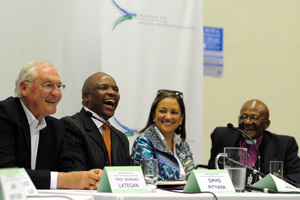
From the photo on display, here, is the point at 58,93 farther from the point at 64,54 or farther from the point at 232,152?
the point at 64,54

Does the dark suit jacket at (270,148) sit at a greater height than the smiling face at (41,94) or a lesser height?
lesser

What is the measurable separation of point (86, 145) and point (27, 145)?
1.74 ft

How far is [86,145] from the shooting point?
3227 mm

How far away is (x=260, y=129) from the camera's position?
174 inches

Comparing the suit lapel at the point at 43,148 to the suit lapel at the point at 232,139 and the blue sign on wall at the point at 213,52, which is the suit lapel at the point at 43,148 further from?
the blue sign on wall at the point at 213,52

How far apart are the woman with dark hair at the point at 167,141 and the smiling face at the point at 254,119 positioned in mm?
752

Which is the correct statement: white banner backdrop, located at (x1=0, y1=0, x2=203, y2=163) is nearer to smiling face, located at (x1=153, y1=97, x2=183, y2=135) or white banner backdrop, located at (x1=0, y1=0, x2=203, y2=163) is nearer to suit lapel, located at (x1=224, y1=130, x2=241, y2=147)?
suit lapel, located at (x1=224, y1=130, x2=241, y2=147)

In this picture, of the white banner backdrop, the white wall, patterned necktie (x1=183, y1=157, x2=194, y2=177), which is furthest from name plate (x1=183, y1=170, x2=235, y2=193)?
the white wall

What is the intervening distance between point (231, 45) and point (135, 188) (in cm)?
387

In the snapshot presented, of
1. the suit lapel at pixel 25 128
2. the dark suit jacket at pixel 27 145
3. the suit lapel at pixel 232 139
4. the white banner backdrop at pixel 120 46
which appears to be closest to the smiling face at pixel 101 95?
the dark suit jacket at pixel 27 145

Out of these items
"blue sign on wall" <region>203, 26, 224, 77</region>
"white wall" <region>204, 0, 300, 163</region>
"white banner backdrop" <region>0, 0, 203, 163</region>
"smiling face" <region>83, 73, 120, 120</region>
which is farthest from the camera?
"white wall" <region>204, 0, 300, 163</region>

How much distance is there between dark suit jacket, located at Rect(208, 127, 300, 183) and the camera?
168 inches

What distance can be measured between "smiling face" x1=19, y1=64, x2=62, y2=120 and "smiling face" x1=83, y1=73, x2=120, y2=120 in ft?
1.81

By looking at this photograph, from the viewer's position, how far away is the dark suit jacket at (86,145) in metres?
3.19
